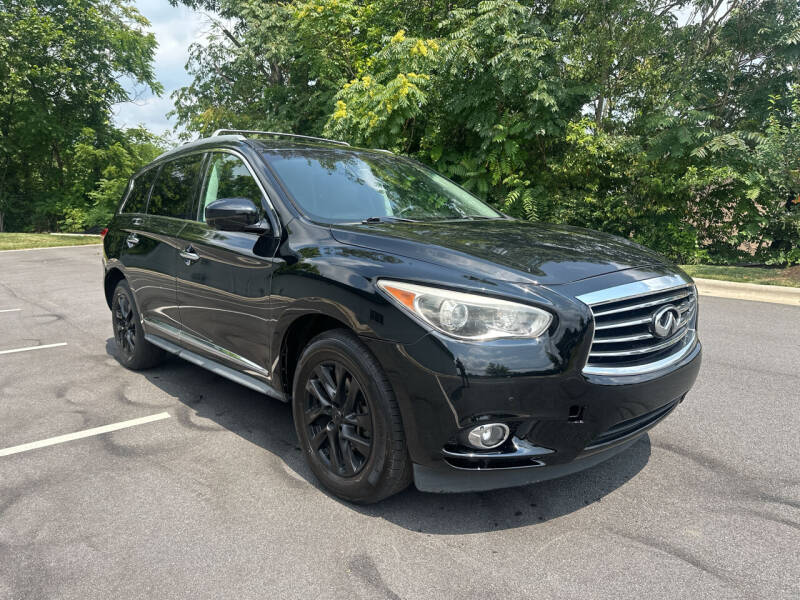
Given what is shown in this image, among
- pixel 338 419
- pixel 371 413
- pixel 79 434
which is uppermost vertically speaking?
pixel 371 413

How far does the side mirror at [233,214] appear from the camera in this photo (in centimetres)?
307

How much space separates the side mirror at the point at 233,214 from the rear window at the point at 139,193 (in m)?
2.06

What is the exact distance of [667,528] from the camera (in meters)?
2.51

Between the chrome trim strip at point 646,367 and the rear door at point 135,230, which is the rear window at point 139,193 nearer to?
the rear door at point 135,230

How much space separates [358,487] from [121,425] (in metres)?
1.98

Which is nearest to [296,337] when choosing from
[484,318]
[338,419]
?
[338,419]

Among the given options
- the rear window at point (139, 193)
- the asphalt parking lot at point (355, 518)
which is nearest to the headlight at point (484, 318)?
the asphalt parking lot at point (355, 518)

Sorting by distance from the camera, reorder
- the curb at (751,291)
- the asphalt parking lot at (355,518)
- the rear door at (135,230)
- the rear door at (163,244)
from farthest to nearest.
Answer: the curb at (751,291) → the rear door at (135,230) → the rear door at (163,244) → the asphalt parking lot at (355,518)

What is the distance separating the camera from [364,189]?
3.55m

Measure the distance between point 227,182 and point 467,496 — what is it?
2.39 m

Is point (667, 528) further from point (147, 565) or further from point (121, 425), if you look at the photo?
point (121, 425)

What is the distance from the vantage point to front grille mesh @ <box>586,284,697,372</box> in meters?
2.39

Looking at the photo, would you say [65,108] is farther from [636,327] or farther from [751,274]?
[636,327]

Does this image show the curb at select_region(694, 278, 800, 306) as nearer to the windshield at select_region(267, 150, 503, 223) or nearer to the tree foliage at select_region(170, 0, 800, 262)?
the tree foliage at select_region(170, 0, 800, 262)
